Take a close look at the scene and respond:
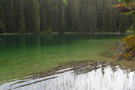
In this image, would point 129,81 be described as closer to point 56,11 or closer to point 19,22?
point 19,22

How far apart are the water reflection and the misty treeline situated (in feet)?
170

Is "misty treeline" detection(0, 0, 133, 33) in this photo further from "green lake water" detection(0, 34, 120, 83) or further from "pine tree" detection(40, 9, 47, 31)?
"green lake water" detection(0, 34, 120, 83)

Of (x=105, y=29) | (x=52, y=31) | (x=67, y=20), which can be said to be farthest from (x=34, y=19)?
(x=105, y=29)

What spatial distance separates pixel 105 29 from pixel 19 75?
6689 centimetres

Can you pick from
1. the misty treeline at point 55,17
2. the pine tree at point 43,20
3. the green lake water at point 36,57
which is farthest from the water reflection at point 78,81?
the pine tree at point 43,20

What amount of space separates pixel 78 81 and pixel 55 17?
66156 millimetres

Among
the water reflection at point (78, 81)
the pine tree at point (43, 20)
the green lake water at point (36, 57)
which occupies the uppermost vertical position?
the pine tree at point (43, 20)

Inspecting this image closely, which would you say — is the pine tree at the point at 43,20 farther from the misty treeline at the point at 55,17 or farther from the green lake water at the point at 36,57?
the green lake water at the point at 36,57

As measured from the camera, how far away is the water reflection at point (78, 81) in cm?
725

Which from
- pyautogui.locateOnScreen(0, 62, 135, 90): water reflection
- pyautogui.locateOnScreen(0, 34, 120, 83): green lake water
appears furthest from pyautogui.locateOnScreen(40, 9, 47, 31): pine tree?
pyautogui.locateOnScreen(0, 62, 135, 90): water reflection

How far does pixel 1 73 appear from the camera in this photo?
9.71 meters

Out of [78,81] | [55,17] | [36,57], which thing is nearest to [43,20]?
[55,17]

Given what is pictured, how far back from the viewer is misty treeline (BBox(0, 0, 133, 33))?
196 ft

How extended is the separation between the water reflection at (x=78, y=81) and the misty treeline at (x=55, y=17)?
51.9 m
